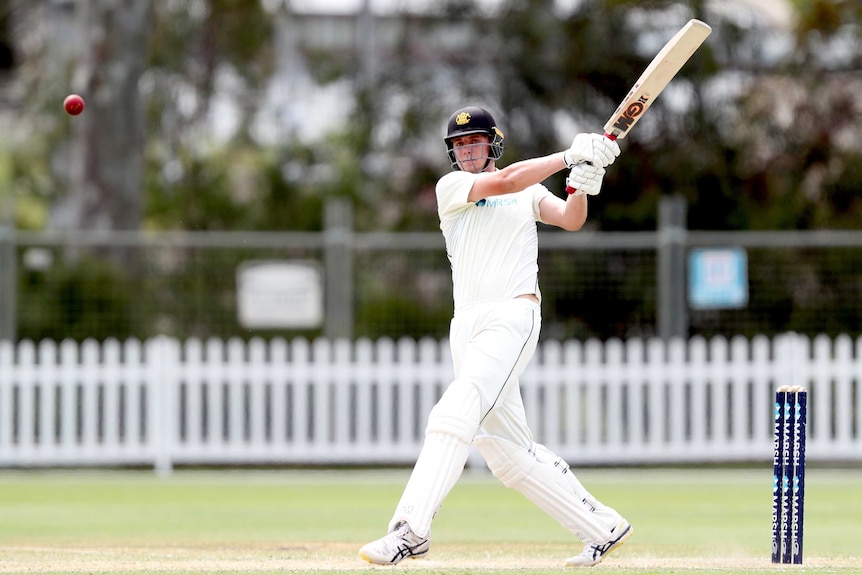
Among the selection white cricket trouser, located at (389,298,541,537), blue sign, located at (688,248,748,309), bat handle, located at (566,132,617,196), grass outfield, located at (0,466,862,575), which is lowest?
grass outfield, located at (0,466,862,575)

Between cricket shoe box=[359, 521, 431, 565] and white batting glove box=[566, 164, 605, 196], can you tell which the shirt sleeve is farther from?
cricket shoe box=[359, 521, 431, 565]

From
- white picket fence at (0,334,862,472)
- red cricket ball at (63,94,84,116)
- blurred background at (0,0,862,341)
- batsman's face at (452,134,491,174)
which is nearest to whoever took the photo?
batsman's face at (452,134,491,174)

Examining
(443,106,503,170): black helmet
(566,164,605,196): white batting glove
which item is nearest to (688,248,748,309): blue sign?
(443,106,503,170): black helmet

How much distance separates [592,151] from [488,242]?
24.3 inches

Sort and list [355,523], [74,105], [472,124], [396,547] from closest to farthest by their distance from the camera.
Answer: [396,547], [472,124], [74,105], [355,523]

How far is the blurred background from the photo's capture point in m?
13.3

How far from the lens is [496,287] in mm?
6203

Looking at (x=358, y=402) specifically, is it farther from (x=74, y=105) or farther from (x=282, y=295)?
(x=74, y=105)

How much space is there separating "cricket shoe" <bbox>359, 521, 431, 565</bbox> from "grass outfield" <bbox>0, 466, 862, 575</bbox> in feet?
0.20

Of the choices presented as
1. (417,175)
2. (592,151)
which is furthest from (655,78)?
(417,175)

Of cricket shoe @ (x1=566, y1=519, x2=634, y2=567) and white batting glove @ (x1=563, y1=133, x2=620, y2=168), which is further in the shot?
cricket shoe @ (x1=566, y1=519, x2=634, y2=567)

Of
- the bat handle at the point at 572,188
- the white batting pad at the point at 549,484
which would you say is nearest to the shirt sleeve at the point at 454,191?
the bat handle at the point at 572,188

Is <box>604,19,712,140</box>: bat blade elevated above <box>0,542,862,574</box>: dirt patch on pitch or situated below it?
above

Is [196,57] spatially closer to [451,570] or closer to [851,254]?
[851,254]
